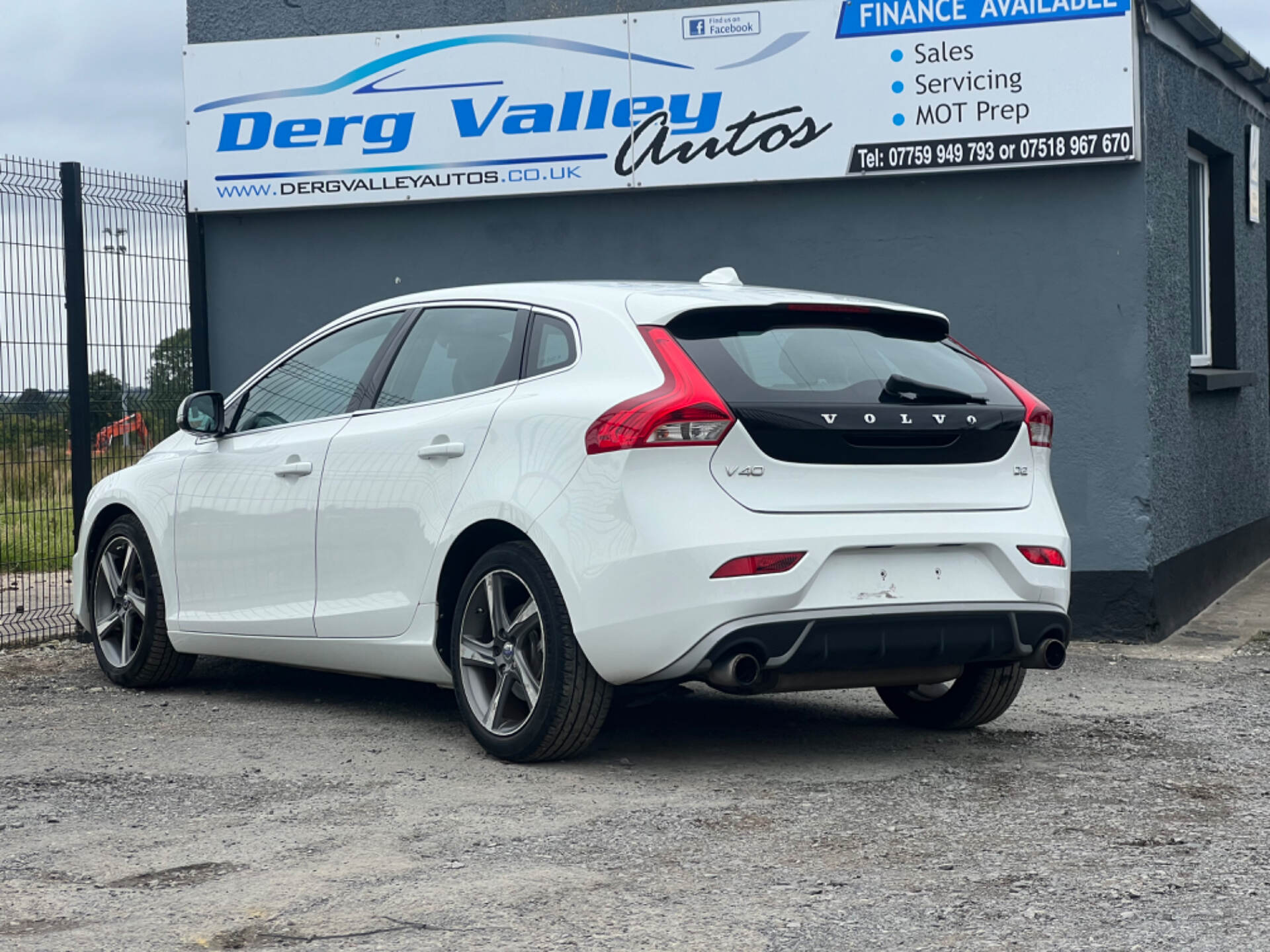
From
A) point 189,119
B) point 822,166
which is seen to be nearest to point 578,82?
point 822,166

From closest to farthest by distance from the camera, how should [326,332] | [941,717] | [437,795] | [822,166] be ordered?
1. [437,795]
2. [941,717]
3. [326,332]
4. [822,166]

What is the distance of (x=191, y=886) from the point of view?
4340mm

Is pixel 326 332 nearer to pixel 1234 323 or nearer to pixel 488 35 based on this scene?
pixel 488 35

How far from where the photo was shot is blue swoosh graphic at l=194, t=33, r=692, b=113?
32.4 feet

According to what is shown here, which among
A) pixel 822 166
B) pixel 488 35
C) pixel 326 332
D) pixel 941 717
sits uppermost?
pixel 488 35

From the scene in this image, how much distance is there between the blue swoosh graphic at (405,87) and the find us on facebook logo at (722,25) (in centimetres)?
115

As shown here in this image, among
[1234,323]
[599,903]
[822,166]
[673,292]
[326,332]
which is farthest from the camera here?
[1234,323]

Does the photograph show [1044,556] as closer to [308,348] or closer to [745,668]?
[745,668]

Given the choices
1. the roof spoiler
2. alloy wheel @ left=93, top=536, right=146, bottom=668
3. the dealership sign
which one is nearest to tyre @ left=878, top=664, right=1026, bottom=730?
the roof spoiler

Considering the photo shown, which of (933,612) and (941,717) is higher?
(933,612)

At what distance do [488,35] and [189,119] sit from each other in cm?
194

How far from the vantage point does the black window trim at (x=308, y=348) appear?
665 centimetres

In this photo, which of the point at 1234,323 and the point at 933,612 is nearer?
the point at 933,612

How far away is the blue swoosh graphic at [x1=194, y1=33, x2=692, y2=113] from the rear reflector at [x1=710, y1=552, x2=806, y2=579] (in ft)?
16.9
